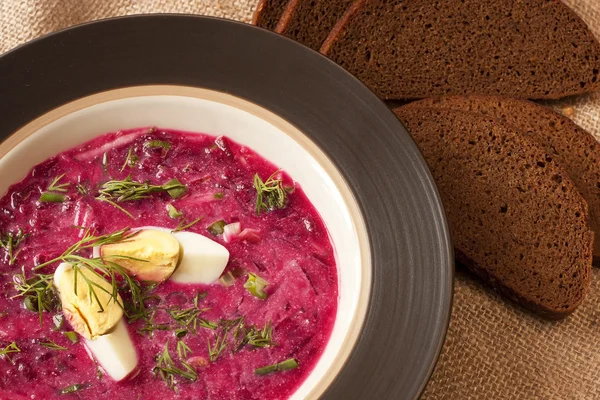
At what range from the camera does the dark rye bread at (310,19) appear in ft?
13.0

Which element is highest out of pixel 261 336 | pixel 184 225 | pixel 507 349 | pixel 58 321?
pixel 184 225

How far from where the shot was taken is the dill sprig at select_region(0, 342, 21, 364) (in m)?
2.78

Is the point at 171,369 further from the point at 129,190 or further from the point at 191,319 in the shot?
the point at 129,190

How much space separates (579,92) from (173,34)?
2405 mm

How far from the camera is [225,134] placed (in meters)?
3.22

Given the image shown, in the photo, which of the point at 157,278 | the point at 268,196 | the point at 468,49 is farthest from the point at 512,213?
the point at 157,278

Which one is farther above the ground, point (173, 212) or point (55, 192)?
point (55, 192)

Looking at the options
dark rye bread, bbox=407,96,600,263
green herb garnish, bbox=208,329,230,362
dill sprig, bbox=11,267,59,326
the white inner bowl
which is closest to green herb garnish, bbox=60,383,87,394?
dill sprig, bbox=11,267,59,326

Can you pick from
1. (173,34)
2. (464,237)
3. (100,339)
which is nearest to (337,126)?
(173,34)

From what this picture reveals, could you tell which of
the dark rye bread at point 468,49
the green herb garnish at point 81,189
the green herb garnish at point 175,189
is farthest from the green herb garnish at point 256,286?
the dark rye bread at point 468,49

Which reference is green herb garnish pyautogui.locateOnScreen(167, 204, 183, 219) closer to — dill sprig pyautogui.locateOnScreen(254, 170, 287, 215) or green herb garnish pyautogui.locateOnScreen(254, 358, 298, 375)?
dill sprig pyautogui.locateOnScreen(254, 170, 287, 215)

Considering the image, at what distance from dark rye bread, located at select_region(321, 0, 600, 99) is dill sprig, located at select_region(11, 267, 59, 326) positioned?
6.55ft

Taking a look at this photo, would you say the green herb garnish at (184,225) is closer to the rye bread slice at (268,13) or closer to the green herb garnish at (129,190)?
the green herb garnish at (129,190)

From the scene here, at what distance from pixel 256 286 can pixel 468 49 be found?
2.02m
